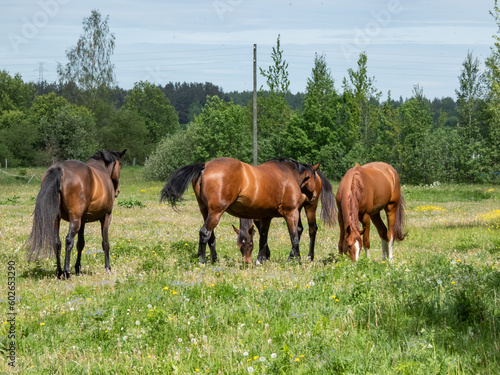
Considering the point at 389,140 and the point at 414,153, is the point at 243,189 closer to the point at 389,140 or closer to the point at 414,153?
the point at 414,153

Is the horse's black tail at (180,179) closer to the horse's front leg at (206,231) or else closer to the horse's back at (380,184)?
the horse's front leg at (206,231)

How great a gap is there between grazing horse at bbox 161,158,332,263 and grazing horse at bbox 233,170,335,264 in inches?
10.2

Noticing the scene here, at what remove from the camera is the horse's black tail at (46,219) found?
8.40 meters

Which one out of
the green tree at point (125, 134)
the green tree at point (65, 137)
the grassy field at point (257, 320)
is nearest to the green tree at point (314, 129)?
the green tree at point (65, 137)

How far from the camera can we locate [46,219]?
8.59m

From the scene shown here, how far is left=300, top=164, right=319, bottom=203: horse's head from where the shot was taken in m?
11.1

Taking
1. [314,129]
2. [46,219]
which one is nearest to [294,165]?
[46,219]

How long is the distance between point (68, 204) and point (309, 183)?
200 inches

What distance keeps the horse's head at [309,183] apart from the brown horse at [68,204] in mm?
4151

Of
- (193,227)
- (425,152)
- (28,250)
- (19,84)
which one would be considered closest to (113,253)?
(28,250)

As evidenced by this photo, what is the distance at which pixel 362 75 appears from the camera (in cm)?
5203

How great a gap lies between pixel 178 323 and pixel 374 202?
20.4 feet

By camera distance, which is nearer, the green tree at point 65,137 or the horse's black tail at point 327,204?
the horse's black tail at point 327,204

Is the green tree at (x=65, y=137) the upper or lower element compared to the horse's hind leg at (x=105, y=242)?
upper
